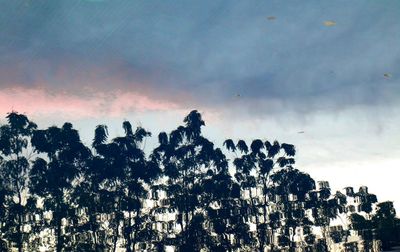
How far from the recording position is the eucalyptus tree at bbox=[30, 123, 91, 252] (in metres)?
41.3

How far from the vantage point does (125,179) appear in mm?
45812

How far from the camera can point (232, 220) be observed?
48812mm

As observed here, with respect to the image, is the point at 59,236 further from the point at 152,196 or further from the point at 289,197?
the point at 289,197

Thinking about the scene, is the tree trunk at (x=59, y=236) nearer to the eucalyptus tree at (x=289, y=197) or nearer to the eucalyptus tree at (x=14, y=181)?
the eucalyptus tree at (x=14, y=181)

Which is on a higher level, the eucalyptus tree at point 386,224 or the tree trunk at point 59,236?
the tree trunk at point 59,236

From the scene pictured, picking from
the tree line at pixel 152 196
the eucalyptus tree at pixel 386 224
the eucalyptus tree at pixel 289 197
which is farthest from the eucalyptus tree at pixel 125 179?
the eucalyptus tree at pixel 386 224

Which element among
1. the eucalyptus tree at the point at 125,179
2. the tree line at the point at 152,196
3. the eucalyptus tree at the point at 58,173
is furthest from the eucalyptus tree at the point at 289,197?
the eucalyptus tree at the point at 58,173

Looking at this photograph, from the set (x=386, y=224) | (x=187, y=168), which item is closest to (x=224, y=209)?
(x=187, y=168)

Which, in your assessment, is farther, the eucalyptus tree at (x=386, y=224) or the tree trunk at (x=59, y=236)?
the eucalyptus tree at (x=386, y=224)

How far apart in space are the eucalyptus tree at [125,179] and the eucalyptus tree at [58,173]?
276 cm

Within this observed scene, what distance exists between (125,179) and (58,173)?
7915 millimetres

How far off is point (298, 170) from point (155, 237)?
76.0 ft

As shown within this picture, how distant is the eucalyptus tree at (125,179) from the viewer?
144 feet

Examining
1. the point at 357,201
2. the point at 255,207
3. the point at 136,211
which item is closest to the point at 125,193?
the point at 136,211
